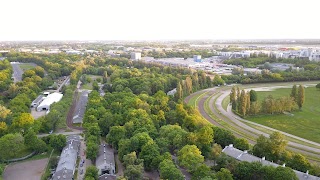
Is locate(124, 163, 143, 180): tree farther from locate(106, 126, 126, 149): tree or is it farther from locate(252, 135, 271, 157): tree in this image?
locate(252, 135, 271, 157): tree

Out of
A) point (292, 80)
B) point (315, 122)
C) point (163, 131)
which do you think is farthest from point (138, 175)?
point (292, 80)

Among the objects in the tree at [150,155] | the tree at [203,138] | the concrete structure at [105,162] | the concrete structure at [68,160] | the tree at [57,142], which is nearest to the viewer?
the concrete structure at [68,160]

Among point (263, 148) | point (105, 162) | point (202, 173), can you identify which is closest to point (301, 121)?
point (263, 148)

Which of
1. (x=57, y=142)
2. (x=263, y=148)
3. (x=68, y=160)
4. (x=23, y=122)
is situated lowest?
(x=68, y=160)

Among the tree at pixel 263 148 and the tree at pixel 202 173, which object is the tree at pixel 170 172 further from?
the tree at pixel 263 148

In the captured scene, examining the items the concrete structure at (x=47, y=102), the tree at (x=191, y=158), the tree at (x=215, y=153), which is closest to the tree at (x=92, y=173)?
the tree at (x=191, y=158)

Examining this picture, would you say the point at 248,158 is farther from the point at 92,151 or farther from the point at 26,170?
the point at 26,170
